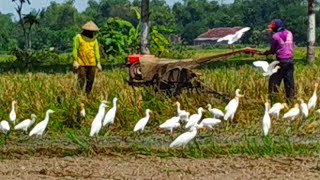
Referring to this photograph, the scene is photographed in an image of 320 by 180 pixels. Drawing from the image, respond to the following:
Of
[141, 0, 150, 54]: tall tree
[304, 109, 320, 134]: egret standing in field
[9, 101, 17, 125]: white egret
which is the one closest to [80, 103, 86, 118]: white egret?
[9, 101, 17, 125]: white egret

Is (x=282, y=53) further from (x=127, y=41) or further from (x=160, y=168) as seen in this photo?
(x=127, y=41)

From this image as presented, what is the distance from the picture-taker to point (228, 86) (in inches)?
600

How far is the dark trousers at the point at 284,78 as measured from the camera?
49.4 ft

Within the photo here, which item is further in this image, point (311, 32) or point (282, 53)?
point (311, 32)

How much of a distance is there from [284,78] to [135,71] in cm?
256

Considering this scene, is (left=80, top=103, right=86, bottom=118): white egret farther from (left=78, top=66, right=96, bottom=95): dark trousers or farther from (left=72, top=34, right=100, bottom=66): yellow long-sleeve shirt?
(left=72, top=34, right=100, bottom=66): yellow long-sleeve shirt

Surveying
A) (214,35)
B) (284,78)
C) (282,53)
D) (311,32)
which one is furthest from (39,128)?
(214,35)

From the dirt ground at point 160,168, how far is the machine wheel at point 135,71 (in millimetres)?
4514

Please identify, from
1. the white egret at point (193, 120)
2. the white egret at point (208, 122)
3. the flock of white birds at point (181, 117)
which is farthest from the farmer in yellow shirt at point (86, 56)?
the white egret at point (208, 122)

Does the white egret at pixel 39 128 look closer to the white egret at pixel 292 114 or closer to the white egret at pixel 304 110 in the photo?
the white egret at pixel 292 114

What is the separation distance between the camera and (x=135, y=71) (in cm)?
1569

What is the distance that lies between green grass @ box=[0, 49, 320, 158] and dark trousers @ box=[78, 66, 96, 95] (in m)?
0.14

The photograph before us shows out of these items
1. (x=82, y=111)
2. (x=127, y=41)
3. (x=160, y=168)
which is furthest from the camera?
(x=127, y=41)

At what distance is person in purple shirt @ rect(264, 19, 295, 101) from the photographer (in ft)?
49.8
